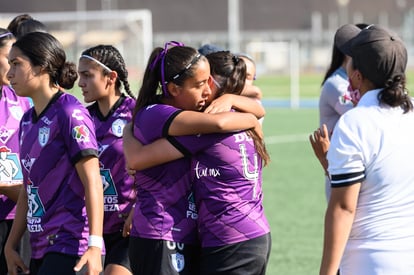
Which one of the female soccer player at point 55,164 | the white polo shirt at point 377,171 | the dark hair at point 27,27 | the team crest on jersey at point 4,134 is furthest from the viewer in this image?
the dark hair at point 27,27

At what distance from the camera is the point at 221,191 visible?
14.4 ft

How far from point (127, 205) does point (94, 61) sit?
0.84 m

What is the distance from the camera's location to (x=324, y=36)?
1897 inches

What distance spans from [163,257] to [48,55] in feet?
3.91

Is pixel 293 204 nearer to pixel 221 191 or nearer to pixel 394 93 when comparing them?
pixel 221 191

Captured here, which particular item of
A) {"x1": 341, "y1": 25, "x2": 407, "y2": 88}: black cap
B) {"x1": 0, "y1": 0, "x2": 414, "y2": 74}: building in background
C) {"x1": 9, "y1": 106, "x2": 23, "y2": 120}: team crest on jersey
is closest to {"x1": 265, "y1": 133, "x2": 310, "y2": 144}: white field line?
{"x1": 9, "y1": 106, "x2": 23, "y2": 120}: team crest on jersey

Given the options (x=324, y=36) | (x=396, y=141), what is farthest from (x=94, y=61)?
(x=324, y=36)

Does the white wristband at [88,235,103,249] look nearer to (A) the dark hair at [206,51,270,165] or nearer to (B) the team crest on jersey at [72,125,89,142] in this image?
(B) the team crest on jersey at [72,125,89,142]

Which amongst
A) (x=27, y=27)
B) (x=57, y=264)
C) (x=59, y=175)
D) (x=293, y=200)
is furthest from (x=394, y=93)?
(x=293, y=200)

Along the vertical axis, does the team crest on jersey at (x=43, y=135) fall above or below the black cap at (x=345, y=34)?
below

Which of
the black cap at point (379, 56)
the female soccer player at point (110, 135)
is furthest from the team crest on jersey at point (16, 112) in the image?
the black cap at point (379, 56)

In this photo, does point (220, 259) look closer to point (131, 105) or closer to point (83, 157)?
point (83, 157)

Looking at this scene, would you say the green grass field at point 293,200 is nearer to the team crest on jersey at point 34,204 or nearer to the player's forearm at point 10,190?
the player's forearm at point 10,190

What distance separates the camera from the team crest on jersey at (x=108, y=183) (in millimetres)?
5273
